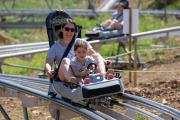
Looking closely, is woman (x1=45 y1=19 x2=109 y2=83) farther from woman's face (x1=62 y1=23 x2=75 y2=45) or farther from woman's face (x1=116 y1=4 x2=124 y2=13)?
woman's face (x1=116 y1=4 x2=124 y2=13)

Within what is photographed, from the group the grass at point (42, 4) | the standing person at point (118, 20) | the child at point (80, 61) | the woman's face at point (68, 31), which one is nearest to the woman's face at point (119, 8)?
the standing person at point (118, 20)

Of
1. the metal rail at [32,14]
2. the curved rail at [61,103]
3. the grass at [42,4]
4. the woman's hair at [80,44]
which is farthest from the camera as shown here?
the grass at [42,4]

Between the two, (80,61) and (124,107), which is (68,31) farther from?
(124,107)

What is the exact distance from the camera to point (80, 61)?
5.62m

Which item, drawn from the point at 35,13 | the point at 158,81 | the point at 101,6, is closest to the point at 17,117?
the point at 158,81

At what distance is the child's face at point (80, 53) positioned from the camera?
5504mm

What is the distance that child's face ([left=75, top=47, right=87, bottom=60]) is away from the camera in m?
5.50

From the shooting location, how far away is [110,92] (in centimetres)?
522

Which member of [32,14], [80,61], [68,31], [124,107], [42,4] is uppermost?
[42,4]

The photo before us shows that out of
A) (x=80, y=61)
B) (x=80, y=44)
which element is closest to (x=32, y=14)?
(x=80, y=61)

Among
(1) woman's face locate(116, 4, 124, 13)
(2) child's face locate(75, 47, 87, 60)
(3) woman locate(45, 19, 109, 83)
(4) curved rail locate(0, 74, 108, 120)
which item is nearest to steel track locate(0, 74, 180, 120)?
(4) curved rail locate(0, 74, 108, 120)

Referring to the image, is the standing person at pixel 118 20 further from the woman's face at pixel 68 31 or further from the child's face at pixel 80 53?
the child's face at pixel 80 53

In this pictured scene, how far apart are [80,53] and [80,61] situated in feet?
0.40

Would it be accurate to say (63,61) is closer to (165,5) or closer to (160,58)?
(160,58)
